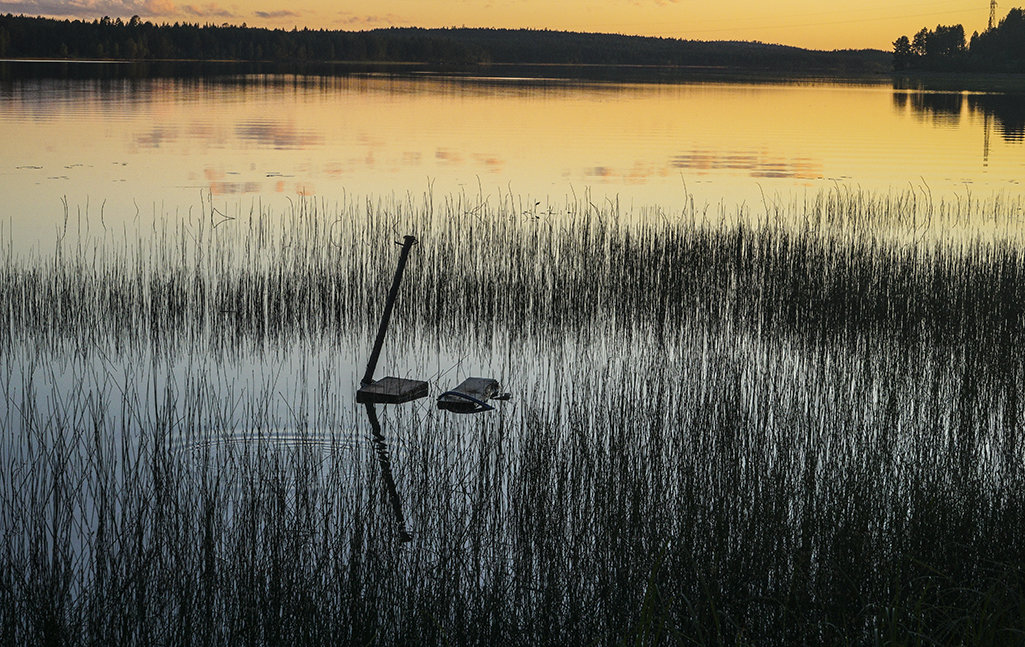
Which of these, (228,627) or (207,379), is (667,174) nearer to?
(207,379)

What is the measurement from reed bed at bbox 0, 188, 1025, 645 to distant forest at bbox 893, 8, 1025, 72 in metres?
66.4

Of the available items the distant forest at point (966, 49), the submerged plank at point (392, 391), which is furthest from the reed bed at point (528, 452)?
the distant forest at point (966, 49)

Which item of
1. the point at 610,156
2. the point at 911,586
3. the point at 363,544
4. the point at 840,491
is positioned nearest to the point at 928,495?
the point at 840,491

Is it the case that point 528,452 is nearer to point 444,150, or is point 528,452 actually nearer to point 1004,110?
point 444,150

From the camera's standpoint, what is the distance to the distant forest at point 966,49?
2697 inches

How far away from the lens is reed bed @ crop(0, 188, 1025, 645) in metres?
3.66

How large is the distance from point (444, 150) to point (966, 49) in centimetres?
6501

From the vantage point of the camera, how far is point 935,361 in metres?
6.81

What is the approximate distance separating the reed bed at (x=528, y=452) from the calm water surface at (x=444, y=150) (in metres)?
4.49

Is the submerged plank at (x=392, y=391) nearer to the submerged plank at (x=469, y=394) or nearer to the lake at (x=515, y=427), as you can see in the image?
the lake at (x=515, y=427)

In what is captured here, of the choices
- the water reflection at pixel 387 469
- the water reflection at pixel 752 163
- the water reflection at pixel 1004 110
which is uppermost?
the water reflection at pixel 1004 110

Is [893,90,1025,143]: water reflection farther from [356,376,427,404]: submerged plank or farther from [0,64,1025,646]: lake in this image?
[356,376,427,404]: submerged plank

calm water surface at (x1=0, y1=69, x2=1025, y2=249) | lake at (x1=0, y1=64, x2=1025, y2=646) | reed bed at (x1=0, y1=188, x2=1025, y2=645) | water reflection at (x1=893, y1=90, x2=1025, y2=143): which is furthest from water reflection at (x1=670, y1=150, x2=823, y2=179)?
reed bed at (x1=0, y1=188, x2=1025, y2=645)

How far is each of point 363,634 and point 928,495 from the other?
2.32 metres
